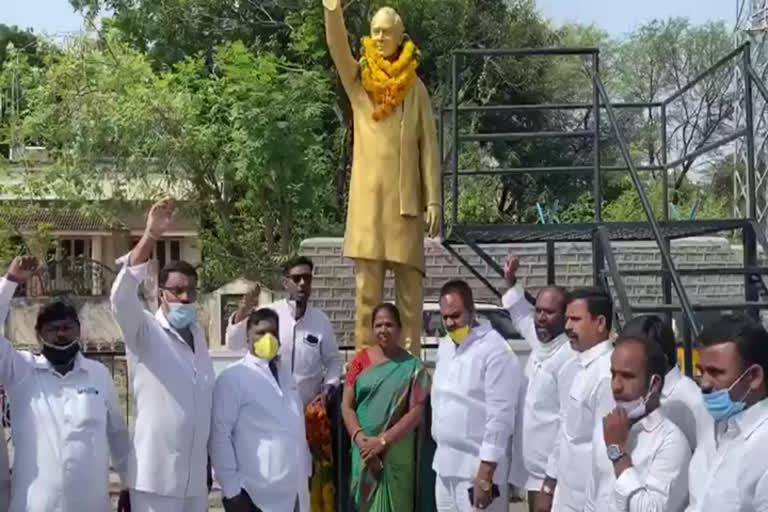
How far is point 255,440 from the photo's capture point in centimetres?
550

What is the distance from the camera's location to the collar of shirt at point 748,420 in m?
3.36

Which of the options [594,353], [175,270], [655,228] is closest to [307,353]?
[175,270]

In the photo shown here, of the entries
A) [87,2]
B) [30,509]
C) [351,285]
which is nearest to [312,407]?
[30,509]

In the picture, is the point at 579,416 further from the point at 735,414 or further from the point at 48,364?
the point at 48,364

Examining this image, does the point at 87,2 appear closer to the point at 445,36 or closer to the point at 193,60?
the point at 193,60

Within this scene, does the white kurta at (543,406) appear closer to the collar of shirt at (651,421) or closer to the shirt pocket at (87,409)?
the collar of shirt at (651,421)

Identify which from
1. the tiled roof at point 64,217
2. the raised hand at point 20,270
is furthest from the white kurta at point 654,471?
the tiled roof at point 64,217

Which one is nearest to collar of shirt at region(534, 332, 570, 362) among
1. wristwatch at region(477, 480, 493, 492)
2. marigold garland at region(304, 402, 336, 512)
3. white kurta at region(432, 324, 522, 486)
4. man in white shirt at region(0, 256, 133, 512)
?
white kurta at region(432, 324, 522, 486)

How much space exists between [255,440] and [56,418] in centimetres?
90

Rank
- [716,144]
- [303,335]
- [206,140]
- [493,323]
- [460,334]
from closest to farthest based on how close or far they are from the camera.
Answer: [460,334]
[303,335]
[716,144]
[493,323]
[206,140]

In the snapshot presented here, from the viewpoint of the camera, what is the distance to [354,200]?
283 inches

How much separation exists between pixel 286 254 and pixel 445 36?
5849mm

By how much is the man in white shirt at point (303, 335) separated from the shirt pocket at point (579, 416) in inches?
79.8

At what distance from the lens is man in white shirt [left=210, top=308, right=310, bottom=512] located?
17.9 ft
